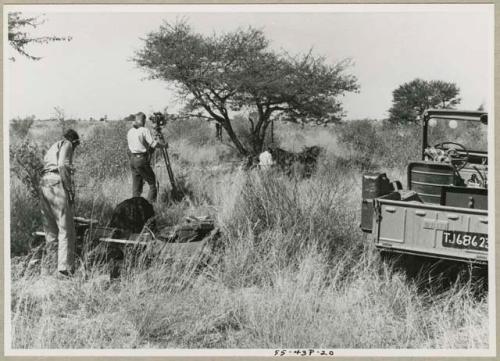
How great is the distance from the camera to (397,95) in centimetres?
2517

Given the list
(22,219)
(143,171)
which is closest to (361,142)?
(143,171)

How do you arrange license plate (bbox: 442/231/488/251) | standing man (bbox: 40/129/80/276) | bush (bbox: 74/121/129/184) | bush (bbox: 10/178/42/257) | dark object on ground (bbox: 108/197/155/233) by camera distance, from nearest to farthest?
license plate (bbox: 442/231/488/251)
standing man (bbox: 40/129/80/276)
bush (bbox: 10/178/42/257)
dark object on ground (bbox: 108/197/155/233)
bush (bbox: 74/121/129/184)

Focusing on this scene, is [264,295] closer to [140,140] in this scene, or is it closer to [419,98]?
[140,140]

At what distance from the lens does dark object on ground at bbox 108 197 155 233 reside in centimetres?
649

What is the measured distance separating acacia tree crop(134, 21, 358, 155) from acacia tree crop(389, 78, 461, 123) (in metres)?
9.46

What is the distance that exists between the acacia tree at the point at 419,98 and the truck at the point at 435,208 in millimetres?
16070

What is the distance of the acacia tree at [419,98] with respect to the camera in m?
22.6

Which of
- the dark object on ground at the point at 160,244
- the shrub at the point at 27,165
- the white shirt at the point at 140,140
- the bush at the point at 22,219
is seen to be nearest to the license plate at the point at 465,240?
the dark object on ground at the point at 160,244

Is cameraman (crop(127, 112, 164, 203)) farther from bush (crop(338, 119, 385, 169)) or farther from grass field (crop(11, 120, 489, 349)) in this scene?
bush (crop(338, 119, 385, 169))

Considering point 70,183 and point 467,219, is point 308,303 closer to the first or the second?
point 467,219

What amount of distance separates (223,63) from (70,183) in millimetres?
8133

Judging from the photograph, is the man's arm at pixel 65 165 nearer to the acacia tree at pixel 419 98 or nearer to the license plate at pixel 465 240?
the license plate at pixel 465 240

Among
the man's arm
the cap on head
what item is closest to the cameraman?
the cap on head

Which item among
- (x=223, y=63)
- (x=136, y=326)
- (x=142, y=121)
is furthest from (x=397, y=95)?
(x=136, y=326)
